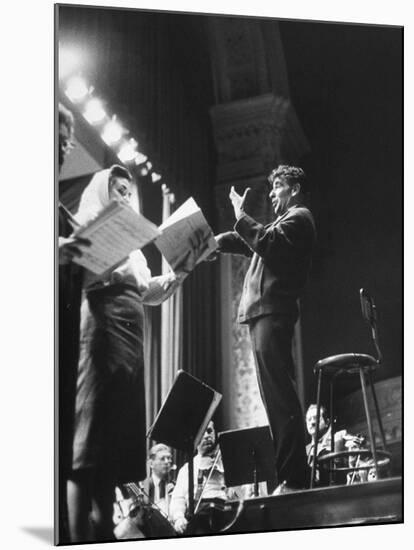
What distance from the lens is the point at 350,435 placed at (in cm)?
1020

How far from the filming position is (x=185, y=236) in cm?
984

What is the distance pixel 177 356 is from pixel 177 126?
5.36ft

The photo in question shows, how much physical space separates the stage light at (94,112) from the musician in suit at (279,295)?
1200mm

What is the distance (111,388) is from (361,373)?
1.98m

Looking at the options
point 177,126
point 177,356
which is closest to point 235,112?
point 177,126

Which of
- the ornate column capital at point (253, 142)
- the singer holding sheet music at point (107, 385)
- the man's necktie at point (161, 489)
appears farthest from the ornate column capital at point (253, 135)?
the man's necktie at point (161, 489)

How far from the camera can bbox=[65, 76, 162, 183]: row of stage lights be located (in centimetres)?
941

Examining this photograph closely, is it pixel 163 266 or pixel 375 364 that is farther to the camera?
pixel 375 364

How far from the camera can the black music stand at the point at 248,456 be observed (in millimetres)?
9836

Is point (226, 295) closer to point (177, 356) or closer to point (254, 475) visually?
point (177, 356)

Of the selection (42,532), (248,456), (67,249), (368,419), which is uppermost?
(67,249)

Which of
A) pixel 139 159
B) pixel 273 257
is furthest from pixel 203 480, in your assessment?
pixel 139 159

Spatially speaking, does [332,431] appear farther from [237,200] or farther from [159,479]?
[237,200]

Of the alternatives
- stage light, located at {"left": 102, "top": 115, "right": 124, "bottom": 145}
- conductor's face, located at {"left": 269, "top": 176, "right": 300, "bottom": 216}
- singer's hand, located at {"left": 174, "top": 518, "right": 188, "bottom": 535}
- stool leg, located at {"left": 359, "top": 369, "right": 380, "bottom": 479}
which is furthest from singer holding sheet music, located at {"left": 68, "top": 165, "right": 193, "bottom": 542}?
stool leg, located at {"left": 359, "top": 369, "right": 380, "bottom": 479}
